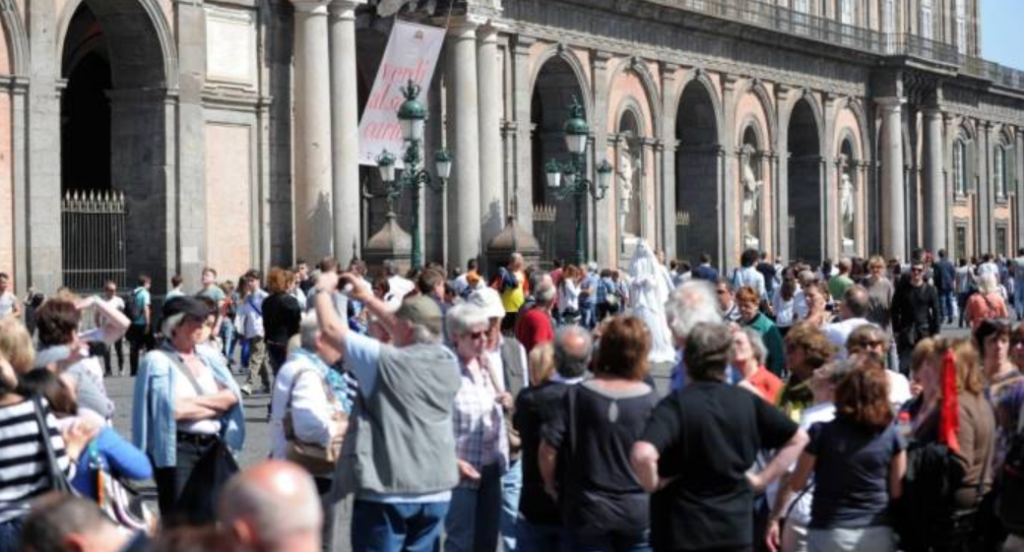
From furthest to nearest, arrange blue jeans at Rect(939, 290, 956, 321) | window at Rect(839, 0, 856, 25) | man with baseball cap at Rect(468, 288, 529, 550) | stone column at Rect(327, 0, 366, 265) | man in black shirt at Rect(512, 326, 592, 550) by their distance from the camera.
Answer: window at Rect(839, 0, 856, 25), blue jeans at Rect(939, 290, 956, 321), stone column at Rect(327, 0, 366, 265), man with baseball cap at Rect(468, 288, 529, 550), man in black shirt at Rect(512, 326, 592, 550)

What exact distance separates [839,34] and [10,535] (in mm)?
50481

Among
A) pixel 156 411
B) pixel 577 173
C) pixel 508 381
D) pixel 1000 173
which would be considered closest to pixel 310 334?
pixel 156 411

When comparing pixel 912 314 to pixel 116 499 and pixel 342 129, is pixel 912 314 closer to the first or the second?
pixel 116 499

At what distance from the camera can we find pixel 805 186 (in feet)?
183

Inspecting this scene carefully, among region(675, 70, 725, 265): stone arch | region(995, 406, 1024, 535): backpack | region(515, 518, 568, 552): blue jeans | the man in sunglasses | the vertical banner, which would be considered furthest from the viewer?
region(675, 70, 725, 265): stone arch

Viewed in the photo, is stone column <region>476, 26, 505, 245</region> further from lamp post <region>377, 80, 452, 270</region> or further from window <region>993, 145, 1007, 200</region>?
window <region>993, 145, 1007, 200</region>

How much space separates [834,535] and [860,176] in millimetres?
50259

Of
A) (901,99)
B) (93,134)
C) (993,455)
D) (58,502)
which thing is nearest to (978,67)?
(901,99)

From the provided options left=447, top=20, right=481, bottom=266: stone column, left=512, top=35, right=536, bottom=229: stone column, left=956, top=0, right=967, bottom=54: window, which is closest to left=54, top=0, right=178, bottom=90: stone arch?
left=447, top=20, right=481, bottom=266: stone column

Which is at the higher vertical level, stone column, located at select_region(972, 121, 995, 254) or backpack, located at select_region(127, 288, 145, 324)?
stone column, located at select_region(972, 121, 995, 254)

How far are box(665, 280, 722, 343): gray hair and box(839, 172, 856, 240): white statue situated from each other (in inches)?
1857

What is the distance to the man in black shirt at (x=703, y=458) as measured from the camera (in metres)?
8.21

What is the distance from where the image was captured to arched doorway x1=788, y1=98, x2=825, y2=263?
5544cm

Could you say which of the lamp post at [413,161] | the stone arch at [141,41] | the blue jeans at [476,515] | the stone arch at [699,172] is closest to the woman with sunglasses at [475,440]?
the blue jeans at [476,515]
